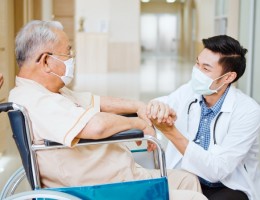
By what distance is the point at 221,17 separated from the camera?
30.8ft

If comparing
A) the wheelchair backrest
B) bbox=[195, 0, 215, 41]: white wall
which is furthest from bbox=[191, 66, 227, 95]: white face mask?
bbox=[195, 0, 215, 41]: white wall

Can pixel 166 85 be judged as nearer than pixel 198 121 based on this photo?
No

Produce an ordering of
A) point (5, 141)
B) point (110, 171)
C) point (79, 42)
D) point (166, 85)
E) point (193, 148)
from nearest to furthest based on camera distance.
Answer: point (110, 171), point (193, 148), point (5, 141), point (166, 85), point (79, 42)

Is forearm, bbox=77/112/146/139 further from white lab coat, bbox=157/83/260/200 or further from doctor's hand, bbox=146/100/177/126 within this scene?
white lab coat, bbox=157/83/260/200

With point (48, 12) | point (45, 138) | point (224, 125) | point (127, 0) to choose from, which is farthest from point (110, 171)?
point (127, 0)

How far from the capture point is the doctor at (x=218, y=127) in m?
1.78

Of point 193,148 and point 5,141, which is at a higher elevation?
point 193,148

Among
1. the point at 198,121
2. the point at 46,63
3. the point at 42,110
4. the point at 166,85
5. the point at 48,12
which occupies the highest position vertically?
the point at 48,12

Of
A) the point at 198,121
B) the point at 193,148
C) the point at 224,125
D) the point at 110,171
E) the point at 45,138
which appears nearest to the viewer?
the point at 45,138

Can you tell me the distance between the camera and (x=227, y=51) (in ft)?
6.30

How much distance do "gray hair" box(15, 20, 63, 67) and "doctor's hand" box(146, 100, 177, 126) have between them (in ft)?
1.50

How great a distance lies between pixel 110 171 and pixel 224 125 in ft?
1.84

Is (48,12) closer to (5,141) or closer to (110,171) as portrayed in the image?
(5,141)

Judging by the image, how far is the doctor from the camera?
5.82 ft
